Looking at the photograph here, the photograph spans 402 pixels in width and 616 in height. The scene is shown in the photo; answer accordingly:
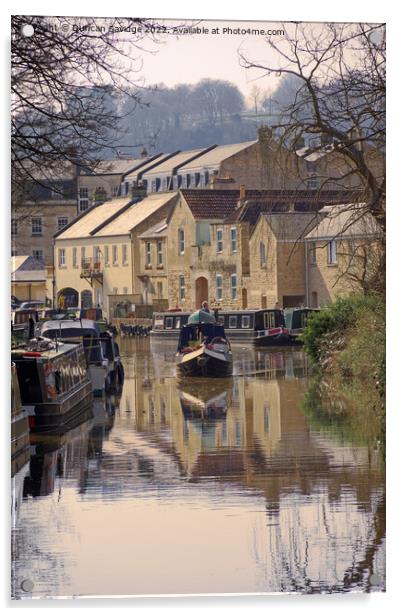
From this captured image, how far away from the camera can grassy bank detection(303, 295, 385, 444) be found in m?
14.8

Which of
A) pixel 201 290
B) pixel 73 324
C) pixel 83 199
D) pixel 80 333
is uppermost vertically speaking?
pixel 83 199

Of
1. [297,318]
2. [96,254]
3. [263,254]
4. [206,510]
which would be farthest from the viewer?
[297,318]

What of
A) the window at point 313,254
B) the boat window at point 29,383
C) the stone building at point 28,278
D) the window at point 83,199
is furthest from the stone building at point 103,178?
the boat window at point 29,383

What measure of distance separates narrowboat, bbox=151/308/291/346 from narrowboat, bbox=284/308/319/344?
84 millimetres

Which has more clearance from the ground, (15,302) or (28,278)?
(28,278)

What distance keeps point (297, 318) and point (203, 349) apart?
6.30 ft

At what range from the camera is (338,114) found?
1416 centimetres

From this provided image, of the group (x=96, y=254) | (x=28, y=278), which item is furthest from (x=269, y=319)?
(x=28, y=278)

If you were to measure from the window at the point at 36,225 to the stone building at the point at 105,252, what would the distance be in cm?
38

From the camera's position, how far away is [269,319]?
50.2 feet

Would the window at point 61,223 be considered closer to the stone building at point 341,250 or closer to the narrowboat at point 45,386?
the stone building at point 341,250

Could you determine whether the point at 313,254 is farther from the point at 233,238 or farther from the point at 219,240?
the point at 219,240

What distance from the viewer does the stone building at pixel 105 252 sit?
45.3 ft
